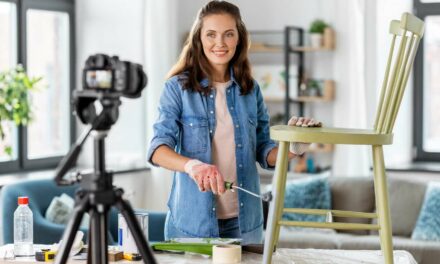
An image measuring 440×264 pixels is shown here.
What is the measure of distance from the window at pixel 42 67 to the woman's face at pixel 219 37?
254 cm

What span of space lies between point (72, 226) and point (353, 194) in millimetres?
3704

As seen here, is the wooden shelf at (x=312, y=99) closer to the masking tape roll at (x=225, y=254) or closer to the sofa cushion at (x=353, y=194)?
the sofa cushion at (x=353, y=194)

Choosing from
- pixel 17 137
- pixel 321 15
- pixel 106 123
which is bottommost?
pixel 17 137

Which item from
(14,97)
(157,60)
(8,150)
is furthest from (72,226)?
(157,60)

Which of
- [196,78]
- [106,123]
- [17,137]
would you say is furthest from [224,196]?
[17,137]

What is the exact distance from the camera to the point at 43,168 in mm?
5668

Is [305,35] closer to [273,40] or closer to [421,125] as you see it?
[273,40]

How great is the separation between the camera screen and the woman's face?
0.79 m

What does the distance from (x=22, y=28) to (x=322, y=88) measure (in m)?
2.10

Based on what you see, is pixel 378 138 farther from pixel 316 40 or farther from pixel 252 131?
pixel 316 40

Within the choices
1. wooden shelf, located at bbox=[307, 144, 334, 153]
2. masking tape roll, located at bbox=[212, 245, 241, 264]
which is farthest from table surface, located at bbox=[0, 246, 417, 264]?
wooden shelf, located at bbox=[307, 144, 334, 153]

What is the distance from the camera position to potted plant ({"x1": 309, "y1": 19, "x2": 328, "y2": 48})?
6207mm

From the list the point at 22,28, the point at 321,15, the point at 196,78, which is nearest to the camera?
the point at 196,78

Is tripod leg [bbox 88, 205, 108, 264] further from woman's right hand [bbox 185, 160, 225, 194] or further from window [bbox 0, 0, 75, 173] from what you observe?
window [bbox 0, 0, 75, 173]
